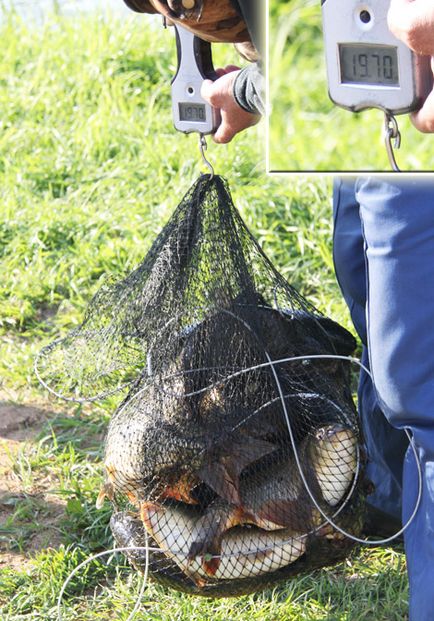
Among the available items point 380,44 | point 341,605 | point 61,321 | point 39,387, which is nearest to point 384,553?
point 341,605

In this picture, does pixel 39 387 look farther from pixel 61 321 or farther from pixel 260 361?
pixel 260 361

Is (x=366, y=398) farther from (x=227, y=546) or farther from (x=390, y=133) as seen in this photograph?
(x=390, y=133)

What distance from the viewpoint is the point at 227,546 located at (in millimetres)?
2176

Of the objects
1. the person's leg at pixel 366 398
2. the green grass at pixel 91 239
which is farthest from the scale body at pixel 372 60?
the green grass at pixel 91 239

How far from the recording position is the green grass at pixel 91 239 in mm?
2557

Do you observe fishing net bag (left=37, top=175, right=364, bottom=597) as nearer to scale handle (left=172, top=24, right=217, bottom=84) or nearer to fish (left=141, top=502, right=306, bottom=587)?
fish (left=141, top=502, right=306, bottom=587)

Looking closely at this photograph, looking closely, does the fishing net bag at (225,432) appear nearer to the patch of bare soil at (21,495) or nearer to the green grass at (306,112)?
the green grass at (306,112)

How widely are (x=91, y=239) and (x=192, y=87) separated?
215cm

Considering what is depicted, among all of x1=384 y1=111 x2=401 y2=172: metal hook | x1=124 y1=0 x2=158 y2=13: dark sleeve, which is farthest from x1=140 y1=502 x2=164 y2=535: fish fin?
x1=384 y1=111 x2=401 y2=172: metal hook

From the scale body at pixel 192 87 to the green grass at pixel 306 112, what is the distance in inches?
7.7

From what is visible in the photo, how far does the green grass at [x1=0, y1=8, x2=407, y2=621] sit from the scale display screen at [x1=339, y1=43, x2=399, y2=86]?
1543 mm

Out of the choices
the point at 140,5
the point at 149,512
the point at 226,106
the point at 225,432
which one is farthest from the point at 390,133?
the point at 149,512

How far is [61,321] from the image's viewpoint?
3.73 meters

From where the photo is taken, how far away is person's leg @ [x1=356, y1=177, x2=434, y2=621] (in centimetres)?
203
